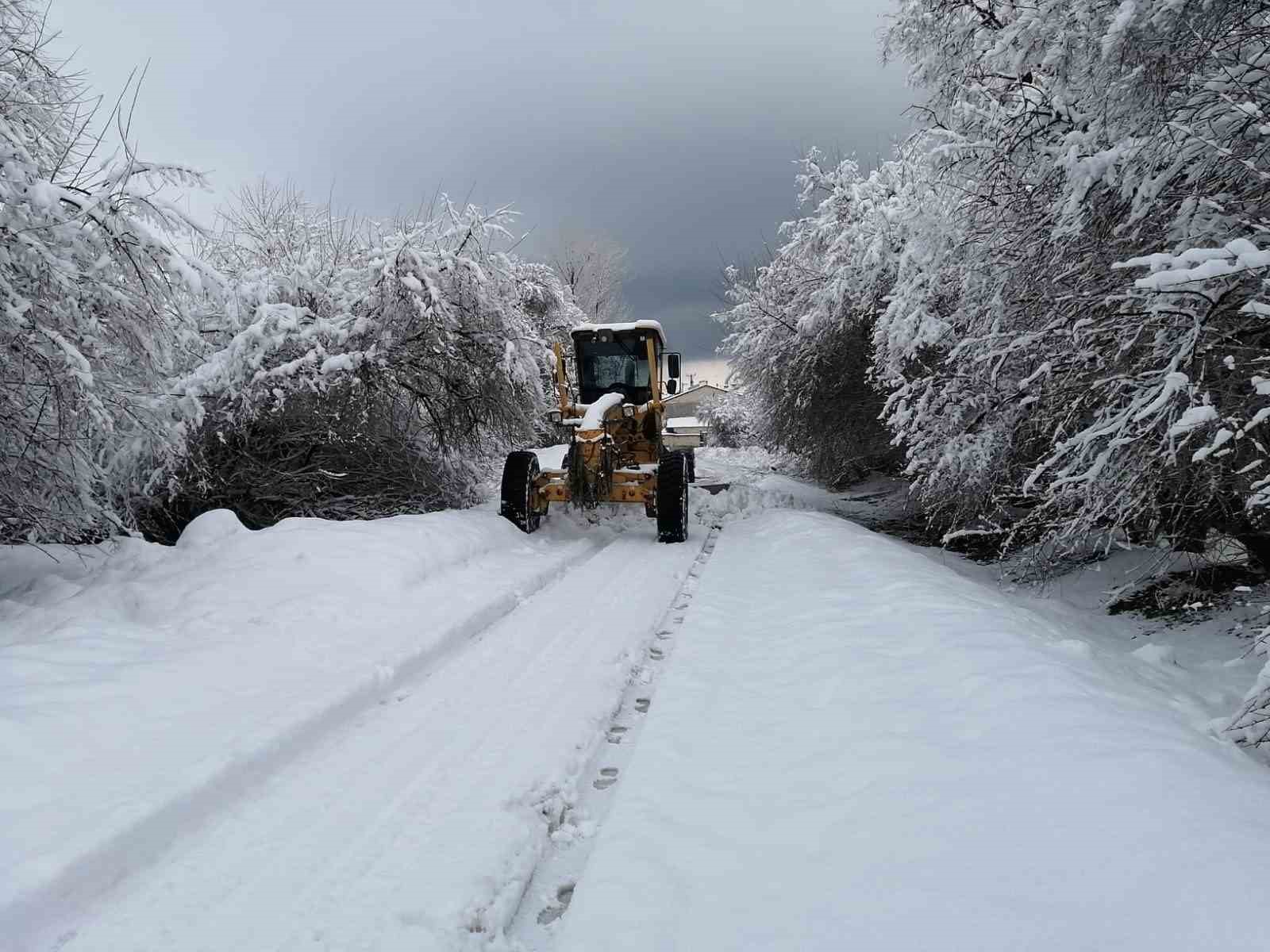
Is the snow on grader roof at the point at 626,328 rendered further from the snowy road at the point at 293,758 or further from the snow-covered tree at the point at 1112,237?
the snowy road at the point at 293,758

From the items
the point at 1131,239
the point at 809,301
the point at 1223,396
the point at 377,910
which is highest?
the point at 809,301

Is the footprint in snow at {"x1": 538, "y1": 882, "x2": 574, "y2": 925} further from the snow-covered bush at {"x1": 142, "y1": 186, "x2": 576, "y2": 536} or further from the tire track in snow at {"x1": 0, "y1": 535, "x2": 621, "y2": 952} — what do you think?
the snow-covered bush at {"x1": 142, "y1": 186, "x2": 576, "y2": 536}

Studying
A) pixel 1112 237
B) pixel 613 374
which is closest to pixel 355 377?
pixel 613 374

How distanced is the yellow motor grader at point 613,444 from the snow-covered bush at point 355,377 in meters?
0.85

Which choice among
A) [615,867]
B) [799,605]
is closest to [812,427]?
[799,605]

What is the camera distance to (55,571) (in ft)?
21.1

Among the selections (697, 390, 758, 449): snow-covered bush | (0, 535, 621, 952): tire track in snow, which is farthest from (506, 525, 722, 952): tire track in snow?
(697, 390, 758, 449): snow-covered bush

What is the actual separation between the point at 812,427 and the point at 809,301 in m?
2.94

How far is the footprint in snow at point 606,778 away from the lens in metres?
3.22

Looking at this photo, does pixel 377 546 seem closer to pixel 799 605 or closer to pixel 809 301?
pixel 799 605

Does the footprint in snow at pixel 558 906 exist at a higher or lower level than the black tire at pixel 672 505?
lower

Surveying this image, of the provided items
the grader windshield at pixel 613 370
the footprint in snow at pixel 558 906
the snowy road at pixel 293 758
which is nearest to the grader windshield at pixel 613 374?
the grader windshield at pixel 613 370

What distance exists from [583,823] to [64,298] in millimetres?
5111

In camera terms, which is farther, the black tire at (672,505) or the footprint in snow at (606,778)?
the black tire at (672,505)
